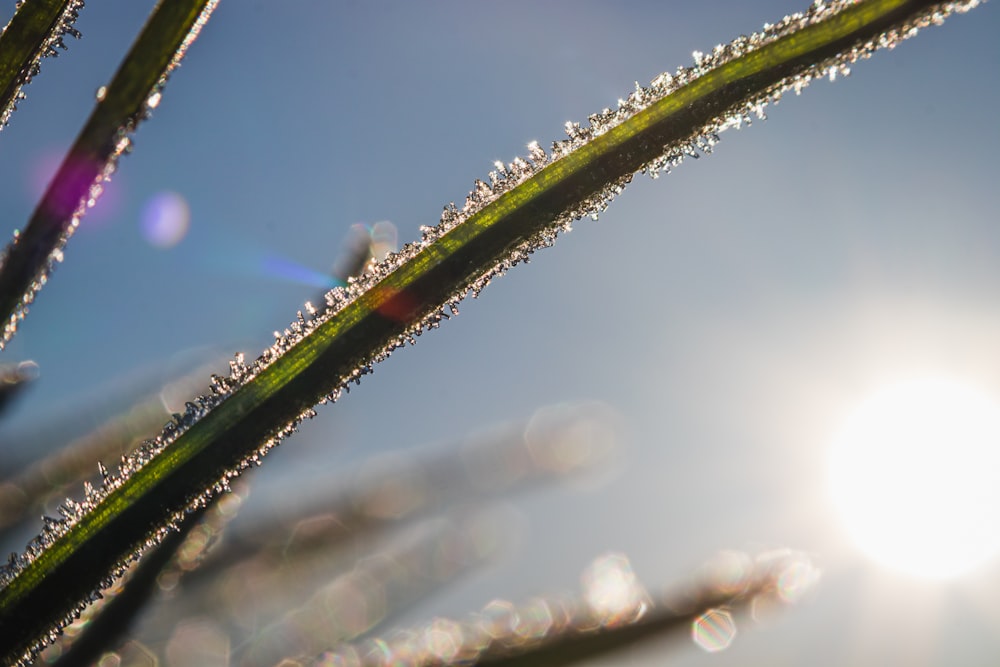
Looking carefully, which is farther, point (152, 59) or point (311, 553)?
point (311, 553)

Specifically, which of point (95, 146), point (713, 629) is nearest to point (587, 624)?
point (713, 629)

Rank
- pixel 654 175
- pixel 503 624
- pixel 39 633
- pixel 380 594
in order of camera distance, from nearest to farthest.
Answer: pixel 39 633 < pixel 654 175 < pixel 503 624 < pixel 380 594

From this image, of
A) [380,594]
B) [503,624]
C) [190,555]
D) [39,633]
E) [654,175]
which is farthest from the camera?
[380,594]

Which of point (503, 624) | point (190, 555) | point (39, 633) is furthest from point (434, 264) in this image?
point (190, 555)

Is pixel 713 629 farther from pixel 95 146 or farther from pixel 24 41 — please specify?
pixel 24 41

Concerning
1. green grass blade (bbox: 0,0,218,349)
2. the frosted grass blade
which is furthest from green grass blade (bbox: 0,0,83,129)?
the frosted grass blade

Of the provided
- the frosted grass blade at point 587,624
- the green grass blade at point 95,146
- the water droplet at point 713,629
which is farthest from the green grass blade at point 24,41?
the water droplet at point 713,629

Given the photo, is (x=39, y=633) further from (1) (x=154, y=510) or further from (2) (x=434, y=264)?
(2) (x=434, y=264)
